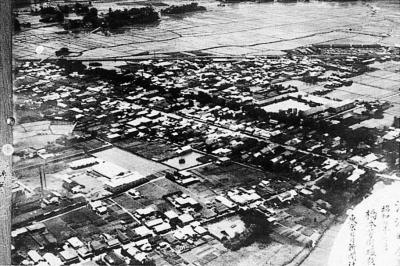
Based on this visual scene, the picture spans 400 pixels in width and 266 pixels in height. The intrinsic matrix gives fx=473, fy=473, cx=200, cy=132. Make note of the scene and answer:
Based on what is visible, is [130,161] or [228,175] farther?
[130,161]

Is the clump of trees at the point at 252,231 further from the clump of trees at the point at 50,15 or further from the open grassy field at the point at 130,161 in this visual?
the clump of trees at the point at 50,15

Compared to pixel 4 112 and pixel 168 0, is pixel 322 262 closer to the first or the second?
pixel 4 112

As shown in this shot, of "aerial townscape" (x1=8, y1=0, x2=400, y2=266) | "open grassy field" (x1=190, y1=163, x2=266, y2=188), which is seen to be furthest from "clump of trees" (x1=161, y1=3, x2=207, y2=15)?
"open grassy field" (x1=190, y1=163, x2=266, y2=188)

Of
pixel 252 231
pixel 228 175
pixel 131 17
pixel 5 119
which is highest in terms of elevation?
pixel 131 17

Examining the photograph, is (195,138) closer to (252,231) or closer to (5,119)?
(252,231)

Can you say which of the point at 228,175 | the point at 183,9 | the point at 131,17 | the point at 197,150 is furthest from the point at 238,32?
the point at 228,175

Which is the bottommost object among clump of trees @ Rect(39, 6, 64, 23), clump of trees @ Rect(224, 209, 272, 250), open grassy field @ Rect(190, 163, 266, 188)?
clump of trees @ Rect(224, 209, 272, 250)

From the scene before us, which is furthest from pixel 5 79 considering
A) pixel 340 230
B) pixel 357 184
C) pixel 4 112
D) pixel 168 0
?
pixel 168 0

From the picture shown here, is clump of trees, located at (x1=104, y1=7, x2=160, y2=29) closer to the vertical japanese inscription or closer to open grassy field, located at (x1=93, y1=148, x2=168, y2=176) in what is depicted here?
open grassy field, located at (x1=93, y1=148, x2=168, y2=176)
